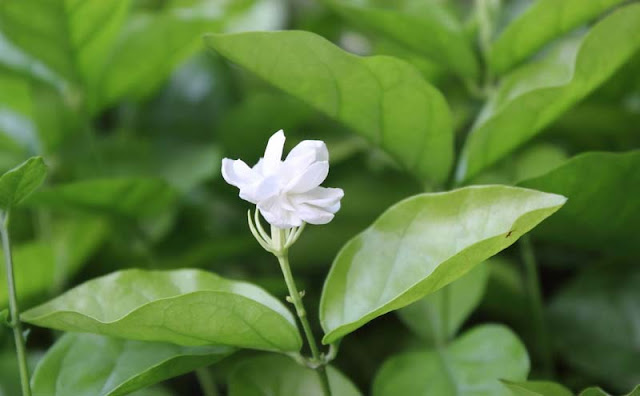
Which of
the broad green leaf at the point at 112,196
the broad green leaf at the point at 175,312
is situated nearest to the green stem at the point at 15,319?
the broad green leaf at the point at 175,312

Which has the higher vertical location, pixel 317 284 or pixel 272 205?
pixel 272 205

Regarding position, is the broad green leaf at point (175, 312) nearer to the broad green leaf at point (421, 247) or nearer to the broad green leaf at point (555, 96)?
the broad green leaf at point (421, 247)

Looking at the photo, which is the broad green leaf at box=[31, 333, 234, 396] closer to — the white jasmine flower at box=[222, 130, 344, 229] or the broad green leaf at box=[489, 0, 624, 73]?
the white jasmine flower at box=[222, 130, 344, 229]

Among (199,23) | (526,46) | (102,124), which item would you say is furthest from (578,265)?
(102,124)

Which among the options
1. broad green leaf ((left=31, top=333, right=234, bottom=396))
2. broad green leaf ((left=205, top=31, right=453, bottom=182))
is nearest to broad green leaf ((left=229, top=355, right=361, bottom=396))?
broad green leaf ((left=31, top=333, right=234, bottom=396))

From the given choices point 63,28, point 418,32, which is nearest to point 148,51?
point 63,28

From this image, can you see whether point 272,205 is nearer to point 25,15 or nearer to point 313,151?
point 313,151
